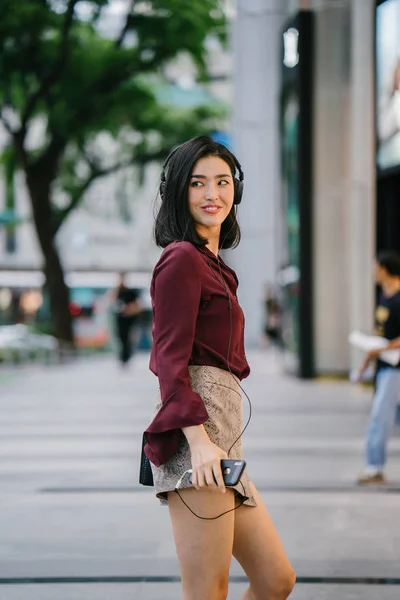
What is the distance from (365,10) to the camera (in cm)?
1463

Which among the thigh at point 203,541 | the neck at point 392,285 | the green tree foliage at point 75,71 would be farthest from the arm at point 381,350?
the green tree foliage at point 75,71

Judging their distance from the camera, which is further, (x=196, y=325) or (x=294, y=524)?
(x=294, y=524)

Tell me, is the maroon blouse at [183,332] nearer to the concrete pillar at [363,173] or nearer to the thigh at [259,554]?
the thigh at [259,554]

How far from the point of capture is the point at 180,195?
2.95m

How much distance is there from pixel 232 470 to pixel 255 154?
89.6 ft

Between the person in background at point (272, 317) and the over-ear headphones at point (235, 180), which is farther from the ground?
the over-ear headphones at point (235, 180)

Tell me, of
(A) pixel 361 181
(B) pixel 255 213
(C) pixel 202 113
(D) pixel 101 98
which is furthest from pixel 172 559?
(B) pixel 255 213

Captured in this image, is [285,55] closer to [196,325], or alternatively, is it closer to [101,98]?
[101,98]

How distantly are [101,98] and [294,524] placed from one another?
59.0 feet

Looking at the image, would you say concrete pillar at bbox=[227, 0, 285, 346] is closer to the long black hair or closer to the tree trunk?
the tree trunk

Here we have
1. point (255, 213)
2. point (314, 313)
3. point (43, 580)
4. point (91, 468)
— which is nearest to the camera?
point (43, 580)

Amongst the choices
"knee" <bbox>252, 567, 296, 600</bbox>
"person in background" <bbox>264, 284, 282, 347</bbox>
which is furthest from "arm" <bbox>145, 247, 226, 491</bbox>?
"person in background" <bbox>264, 284, 282, 347</bbox>

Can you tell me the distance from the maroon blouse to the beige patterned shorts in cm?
3

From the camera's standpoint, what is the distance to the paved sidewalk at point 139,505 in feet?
16.3
